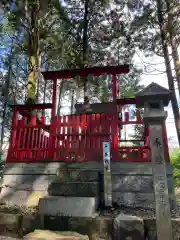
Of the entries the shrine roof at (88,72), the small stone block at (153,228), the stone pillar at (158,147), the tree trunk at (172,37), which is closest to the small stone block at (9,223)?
the small stone block at (153,228)

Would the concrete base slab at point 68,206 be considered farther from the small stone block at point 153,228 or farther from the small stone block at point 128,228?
the small stone block at point 153,228

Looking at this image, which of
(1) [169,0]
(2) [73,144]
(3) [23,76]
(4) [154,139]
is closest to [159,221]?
(4) [154,139]

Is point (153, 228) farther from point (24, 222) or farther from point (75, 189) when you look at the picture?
point (24, 222)

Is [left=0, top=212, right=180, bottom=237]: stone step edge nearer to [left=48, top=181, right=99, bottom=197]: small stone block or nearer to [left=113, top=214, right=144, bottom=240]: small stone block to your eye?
[left=113, top=214, right=144, bottom=240]: small stone block

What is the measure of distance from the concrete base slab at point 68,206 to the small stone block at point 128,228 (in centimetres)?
54

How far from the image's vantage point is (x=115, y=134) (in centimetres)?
497

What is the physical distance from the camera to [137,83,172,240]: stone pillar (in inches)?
117

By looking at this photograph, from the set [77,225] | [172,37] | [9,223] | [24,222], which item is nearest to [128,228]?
[77,225]

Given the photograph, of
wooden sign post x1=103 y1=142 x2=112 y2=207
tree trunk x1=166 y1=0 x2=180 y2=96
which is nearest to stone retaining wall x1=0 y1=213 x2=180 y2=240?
wooden sign post x1=103 y1=142 x2=112 y2=207

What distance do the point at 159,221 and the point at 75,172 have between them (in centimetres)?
207

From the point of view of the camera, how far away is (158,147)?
3.39 metres

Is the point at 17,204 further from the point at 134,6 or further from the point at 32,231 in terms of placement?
the point at 134,6

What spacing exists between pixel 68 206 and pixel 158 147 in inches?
77.0

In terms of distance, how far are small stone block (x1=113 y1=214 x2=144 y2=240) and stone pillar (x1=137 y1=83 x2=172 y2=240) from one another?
1.00 feet
